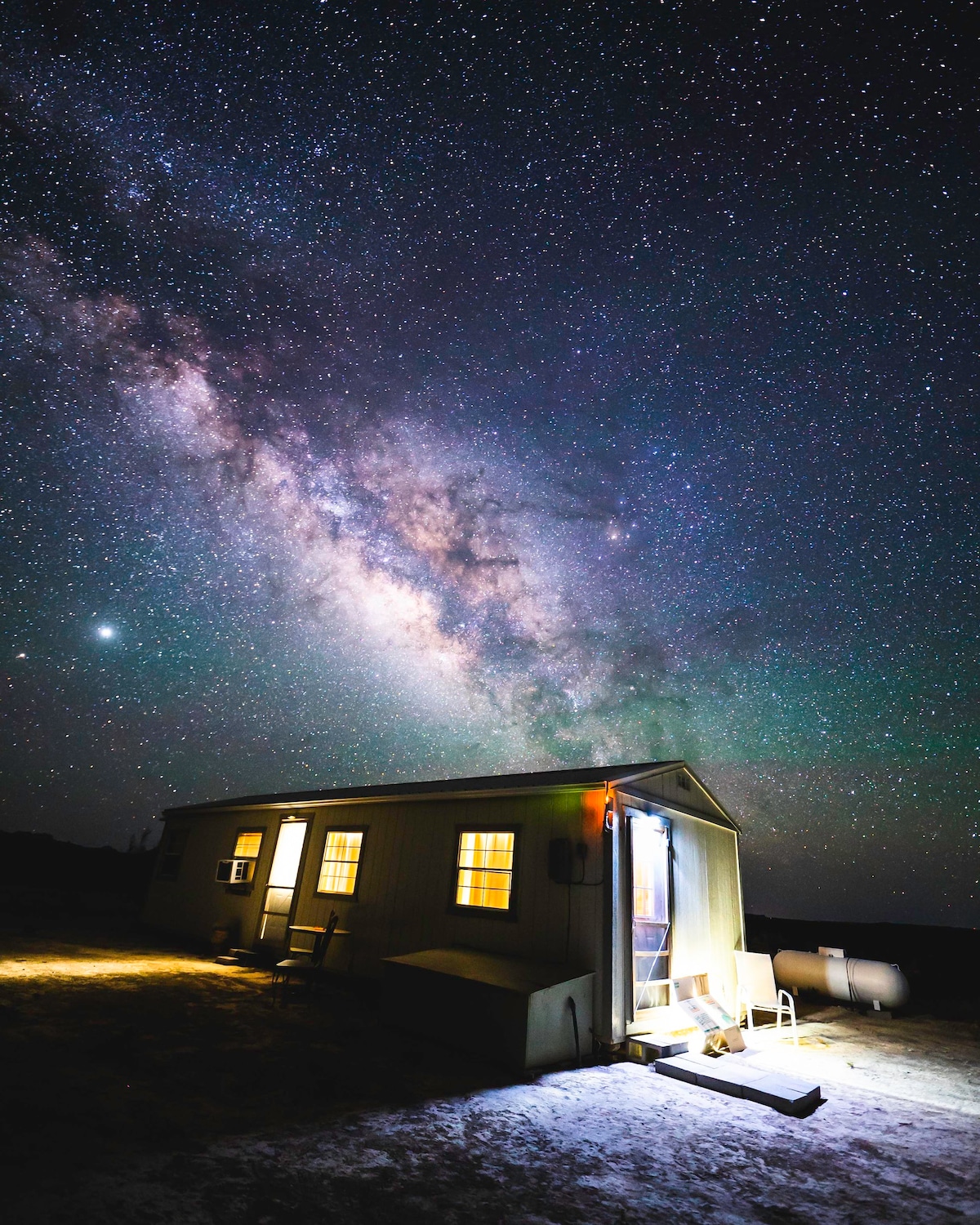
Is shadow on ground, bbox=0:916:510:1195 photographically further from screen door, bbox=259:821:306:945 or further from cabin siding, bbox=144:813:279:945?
cabin siding, bbox=144:813:279:945

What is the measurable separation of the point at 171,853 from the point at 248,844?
4.05m

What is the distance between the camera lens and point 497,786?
9.46 m

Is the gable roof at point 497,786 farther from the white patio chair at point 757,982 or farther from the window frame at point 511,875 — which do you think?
the white patio chair at point 757,982

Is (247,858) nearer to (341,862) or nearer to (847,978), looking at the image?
(341,862)

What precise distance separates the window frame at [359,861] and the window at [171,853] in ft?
20.9

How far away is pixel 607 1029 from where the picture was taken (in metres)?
7.39

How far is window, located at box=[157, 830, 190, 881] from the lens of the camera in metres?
16.4

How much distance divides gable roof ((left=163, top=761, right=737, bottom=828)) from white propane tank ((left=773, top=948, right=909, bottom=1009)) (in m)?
4.96

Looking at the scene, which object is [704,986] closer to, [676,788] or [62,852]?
[676,788]

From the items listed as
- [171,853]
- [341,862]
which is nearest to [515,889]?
[341,862]

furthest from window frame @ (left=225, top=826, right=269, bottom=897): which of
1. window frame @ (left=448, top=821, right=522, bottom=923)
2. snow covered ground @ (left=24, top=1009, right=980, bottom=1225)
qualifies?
snow covered ground @ (left=24, top=1009, right=980, bottom=1225)

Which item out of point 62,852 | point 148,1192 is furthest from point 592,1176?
point 62,852

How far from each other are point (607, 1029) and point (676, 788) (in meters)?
3.95

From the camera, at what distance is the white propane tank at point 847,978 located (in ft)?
43.5
